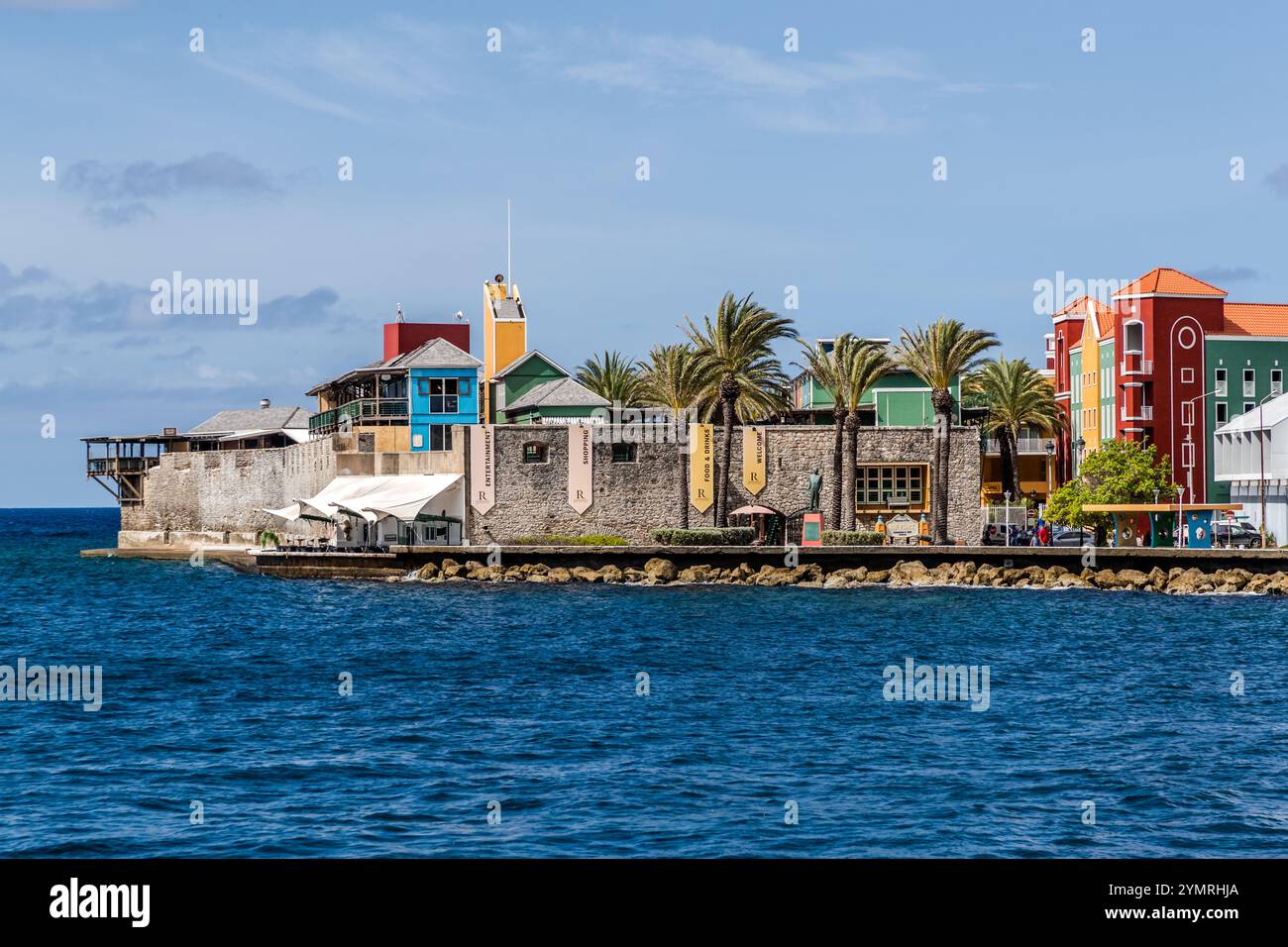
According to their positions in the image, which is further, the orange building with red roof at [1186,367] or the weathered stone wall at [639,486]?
the orange building with red roof at [1186,367]

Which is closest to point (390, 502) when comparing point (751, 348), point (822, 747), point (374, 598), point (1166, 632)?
point (374, 598)

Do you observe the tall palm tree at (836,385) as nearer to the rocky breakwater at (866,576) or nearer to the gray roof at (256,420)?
the rocky breakwater at (866,576)

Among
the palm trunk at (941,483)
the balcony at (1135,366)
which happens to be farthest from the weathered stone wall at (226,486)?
the balcony at (1135,366)

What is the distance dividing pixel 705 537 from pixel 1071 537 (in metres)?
25.1

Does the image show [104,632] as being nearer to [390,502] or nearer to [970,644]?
[390,502]

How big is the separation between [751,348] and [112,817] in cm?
4786

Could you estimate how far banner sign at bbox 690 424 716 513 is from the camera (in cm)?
6656

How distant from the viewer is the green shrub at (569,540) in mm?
64631

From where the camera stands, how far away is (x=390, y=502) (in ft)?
215

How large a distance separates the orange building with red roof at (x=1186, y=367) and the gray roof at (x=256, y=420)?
55.0 metres

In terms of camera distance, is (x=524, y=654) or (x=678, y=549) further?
(x=678, y=549)

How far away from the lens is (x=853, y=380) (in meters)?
64.8

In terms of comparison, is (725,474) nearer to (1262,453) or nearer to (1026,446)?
(1262,453)

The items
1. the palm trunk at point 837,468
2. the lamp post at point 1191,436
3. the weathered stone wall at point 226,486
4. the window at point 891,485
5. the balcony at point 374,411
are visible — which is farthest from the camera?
the weathered stone wall at point 226,486
